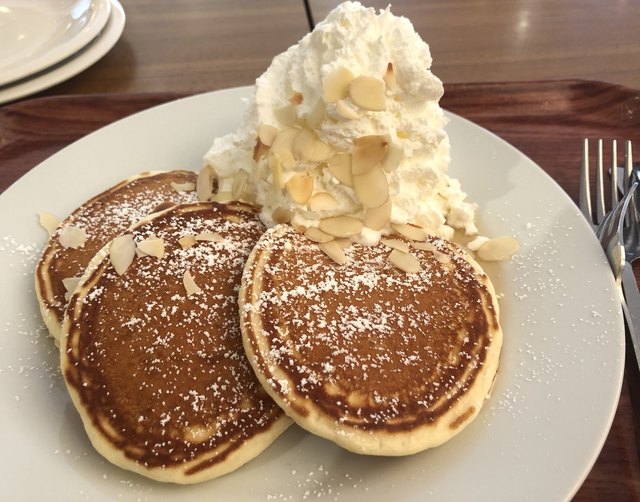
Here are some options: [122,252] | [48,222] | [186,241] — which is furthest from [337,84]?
[48,222]

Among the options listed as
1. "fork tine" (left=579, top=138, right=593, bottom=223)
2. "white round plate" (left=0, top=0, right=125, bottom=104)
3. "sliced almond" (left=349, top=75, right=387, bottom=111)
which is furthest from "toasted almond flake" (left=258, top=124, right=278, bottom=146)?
"white round plate" (left=0, top=0, right=125, bottom=104)

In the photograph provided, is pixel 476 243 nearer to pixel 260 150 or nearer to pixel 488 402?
pixel 488 402

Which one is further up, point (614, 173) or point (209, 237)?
point (209, 237)

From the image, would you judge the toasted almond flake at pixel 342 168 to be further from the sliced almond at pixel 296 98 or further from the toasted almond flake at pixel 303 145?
the sliced almond at pixel 296 98

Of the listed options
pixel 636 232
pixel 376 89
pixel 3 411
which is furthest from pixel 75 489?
pixel 636 232

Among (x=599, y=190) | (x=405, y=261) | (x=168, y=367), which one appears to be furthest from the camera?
Result: (x=599, y=190)

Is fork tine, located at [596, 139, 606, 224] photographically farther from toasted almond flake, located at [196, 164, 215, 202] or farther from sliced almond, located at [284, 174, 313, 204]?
toasted almond flake, located at [196, 164, 215, 202]

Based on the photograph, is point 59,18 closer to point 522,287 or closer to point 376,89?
point 376,89
